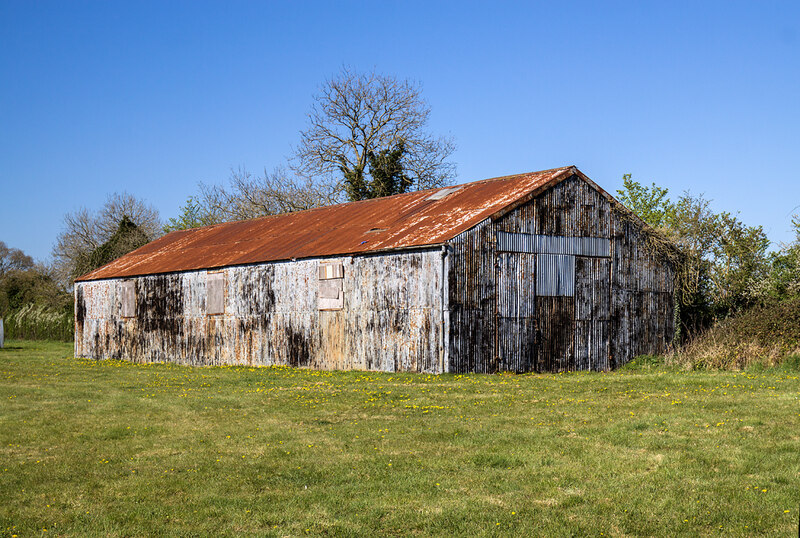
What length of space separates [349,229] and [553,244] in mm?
8313

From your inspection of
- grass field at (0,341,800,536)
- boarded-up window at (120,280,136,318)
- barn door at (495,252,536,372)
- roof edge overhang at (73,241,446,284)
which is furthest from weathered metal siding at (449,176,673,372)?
boarded-up window at (120,280,136,318)

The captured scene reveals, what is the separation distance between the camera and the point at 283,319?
98.1ft

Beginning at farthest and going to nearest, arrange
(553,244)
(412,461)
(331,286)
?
(331,286) < (553,244) < (412,461)

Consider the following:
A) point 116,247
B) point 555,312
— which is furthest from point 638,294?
point 116,247

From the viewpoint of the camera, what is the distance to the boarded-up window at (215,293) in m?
32.7

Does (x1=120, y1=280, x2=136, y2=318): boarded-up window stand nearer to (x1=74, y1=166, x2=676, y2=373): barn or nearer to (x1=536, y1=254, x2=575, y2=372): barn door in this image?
(x1=74, y1=166, x2=676, y2=373): barn

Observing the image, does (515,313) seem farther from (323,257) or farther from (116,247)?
(116,247)

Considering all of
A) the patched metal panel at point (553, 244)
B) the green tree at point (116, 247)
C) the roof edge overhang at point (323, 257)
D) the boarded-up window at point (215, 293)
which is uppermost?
the green tree at point (116, 247)

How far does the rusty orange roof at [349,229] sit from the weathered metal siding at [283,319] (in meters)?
0.54

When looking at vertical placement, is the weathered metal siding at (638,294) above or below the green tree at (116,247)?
below

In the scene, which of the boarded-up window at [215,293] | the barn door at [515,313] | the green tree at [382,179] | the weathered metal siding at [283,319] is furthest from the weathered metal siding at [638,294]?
the green tree at [382,179]

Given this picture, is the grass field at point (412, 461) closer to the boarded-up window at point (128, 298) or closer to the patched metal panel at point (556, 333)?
the patched metal panel at point (556, 333)

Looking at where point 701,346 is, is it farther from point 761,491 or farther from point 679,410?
point 761,491

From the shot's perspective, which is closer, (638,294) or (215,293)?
(638,294)
